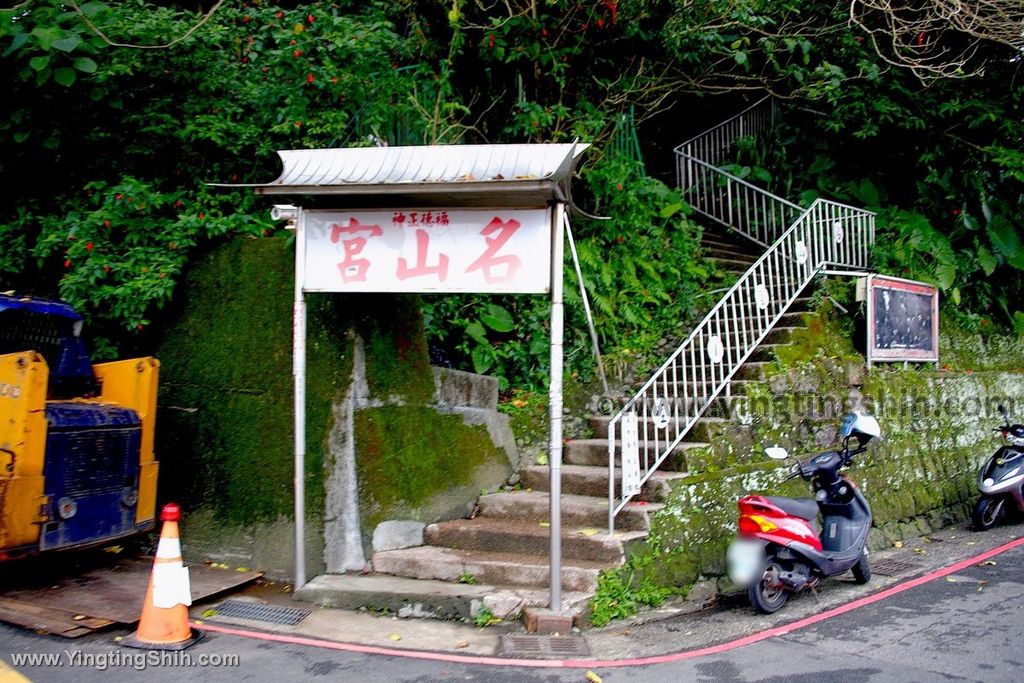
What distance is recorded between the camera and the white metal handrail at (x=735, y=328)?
718 cm

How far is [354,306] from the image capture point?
6.95 meters

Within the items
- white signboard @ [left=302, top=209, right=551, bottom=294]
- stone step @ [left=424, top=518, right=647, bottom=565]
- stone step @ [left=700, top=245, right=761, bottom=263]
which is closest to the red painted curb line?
stone step @ [left=424, top=518, right=647, bottom=565]

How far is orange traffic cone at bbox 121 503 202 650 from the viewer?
500cm

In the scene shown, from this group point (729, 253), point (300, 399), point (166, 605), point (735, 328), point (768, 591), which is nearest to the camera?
point (166, 605)

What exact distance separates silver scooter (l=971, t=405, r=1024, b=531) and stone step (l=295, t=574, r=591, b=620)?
5.96 metres

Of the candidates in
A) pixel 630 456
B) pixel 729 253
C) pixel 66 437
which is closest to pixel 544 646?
pixel 630 456

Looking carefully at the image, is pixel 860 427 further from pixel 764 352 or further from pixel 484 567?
pixel 484 567

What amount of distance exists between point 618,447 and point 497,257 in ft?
8.56

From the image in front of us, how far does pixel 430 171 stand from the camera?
5707 mm

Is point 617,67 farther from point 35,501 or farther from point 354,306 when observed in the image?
point 35,501

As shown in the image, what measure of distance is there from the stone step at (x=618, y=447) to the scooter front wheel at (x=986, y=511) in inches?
168

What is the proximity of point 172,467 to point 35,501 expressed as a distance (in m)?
1.73

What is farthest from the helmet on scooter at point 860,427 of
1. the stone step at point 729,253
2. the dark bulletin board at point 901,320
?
the stone step at point 729,253

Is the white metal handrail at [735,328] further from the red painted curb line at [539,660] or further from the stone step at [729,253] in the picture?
the red painted curb line at [539,660]
